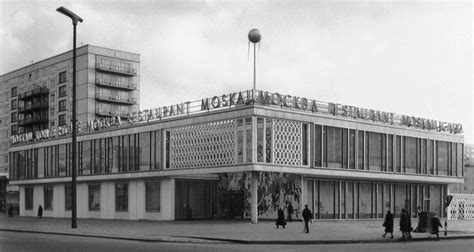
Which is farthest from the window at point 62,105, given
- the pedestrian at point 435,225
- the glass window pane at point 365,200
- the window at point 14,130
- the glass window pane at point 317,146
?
Result: the pedestrian at point 435,225

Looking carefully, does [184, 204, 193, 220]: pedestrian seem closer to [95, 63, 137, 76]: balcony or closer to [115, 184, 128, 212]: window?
[115, 184, 128, 212]: window

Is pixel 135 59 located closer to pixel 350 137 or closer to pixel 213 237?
pixel 350 137

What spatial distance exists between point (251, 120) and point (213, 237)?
58.2 ft

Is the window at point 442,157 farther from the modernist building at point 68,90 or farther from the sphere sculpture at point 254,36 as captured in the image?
the modernist building at point 68,90

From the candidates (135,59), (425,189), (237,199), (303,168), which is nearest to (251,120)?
(303,168)

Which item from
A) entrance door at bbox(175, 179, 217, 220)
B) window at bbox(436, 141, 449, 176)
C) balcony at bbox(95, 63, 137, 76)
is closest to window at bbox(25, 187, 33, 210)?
entrance door at bbox(175, 179, 217, 220)

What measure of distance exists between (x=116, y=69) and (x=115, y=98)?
15.8 ft

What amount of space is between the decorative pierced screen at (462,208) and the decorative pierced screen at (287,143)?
65.0ft

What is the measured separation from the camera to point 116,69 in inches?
4493

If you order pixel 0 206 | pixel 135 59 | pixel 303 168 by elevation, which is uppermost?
pixel 135 59

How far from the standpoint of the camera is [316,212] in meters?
53.4

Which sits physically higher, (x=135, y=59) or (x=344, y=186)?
(x=135, y=59)

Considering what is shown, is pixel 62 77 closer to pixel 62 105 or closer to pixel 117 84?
pixel 62 105

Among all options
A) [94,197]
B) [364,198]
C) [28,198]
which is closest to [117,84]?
[28,198]
